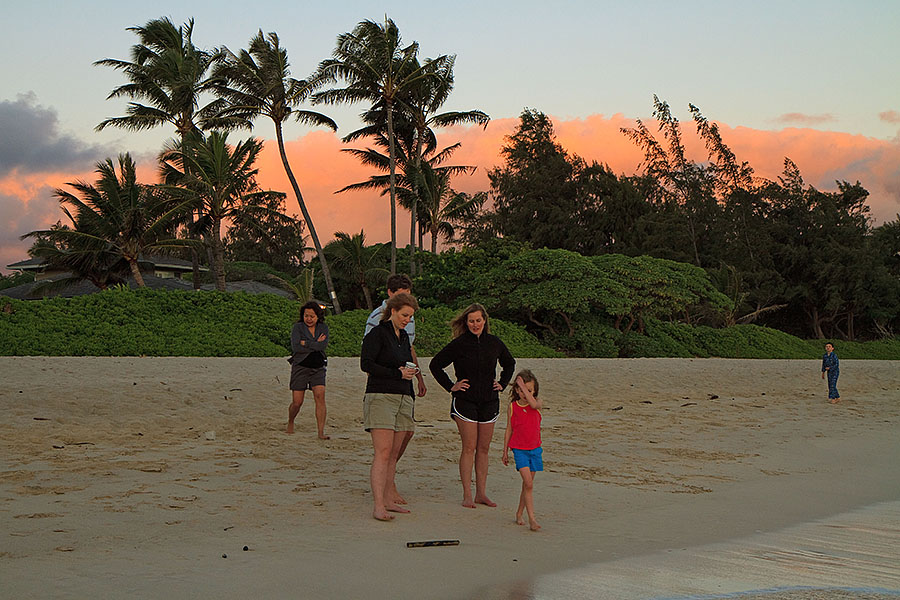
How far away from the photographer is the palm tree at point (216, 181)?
2773 centimetres

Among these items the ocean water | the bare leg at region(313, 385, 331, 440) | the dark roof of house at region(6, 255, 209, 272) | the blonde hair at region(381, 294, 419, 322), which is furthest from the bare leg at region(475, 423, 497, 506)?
the dark roof of house at region(6, 255, 209, 272)

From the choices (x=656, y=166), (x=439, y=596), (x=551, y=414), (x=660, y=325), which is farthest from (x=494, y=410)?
(x=656, y=166)

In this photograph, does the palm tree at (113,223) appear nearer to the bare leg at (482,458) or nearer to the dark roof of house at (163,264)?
the dark roof of house at (163,264)

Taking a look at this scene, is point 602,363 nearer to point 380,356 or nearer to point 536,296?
point 536,296

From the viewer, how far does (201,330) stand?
810 inches

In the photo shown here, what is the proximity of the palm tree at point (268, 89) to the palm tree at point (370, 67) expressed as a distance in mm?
934

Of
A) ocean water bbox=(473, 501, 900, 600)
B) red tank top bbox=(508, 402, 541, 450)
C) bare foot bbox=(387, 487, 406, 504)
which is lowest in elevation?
ocean water bbox=(473, 501, 900, 600)

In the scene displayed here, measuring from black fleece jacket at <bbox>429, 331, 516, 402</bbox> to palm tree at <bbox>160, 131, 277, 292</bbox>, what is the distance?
2279cm

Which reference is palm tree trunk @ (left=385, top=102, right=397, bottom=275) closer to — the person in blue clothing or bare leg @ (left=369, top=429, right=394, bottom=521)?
the person in blue clothing

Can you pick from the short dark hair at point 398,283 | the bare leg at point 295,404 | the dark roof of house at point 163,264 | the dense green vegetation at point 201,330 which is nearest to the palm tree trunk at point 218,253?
the dense green vegetation at point 201,330

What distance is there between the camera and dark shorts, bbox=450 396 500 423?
5465 mm

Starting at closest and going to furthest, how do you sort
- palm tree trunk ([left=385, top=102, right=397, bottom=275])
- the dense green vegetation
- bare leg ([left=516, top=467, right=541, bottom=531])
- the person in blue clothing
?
bare leg ([left=516, top=467, right=541, bottom=531]) < the person in blue clothing < the dense green vegetation < palm tree trunk ([left=385, top=102, right=397, bottom=275])

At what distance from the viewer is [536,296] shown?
2547cm

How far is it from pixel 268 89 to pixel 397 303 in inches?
1038
